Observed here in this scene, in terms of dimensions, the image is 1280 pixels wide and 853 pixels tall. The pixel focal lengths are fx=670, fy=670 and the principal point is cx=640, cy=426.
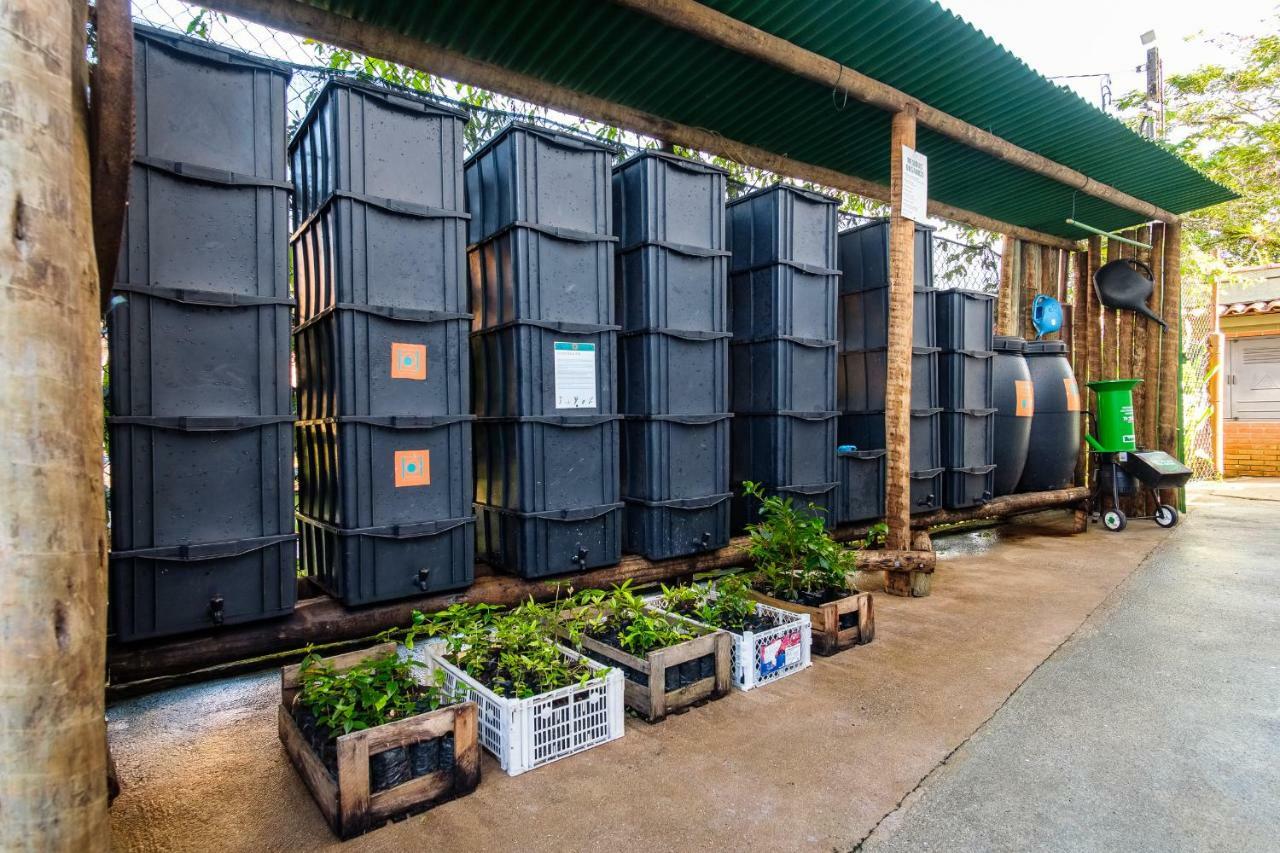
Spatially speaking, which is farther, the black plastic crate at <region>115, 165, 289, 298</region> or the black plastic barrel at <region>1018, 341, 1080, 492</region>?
the black plastic barrel at <region>1018, 341, 1080, 492</region>

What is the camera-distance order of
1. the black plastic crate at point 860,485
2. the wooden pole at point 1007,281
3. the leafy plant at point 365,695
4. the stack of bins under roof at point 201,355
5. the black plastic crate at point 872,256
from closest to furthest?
1. the leafy plant at point 365,695
2. the stack of bins under roof at point 201,355
3. the black plastic crate at point 860,485
4. the black plastic crate at point 872,256
5. the wooden pole at point 1007,281

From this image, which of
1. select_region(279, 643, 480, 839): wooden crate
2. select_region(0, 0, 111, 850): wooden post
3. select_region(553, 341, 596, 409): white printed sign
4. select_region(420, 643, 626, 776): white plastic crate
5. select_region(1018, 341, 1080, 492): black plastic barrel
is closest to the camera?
select_region(0, 0, 111, 850): wooden post

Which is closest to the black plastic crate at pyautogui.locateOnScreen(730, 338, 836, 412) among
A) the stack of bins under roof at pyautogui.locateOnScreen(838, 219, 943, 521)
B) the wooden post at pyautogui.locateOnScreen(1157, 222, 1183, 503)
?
the stack of bins under roof at pyautogui.locateOnScreen(838, 219, 943, 521)

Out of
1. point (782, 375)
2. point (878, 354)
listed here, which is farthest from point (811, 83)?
point (878, 354)

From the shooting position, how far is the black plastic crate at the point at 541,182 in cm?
314

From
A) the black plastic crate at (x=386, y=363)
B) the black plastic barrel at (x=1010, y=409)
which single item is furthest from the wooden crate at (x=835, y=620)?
the black plastic barrel at (x=1010, y=409)

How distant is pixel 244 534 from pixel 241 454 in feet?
0.99

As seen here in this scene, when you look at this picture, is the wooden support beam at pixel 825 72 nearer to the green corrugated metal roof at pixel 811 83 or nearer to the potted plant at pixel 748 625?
the green corrugated metal roof at pixel 811 83

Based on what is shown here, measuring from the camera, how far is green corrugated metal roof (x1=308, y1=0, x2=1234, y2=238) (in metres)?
3.45

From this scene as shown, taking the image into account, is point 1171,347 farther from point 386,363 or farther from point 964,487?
point 386,363

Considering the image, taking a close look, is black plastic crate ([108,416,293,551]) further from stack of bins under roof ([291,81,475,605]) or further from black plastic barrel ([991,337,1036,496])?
black plastic barrel ([991,337,1036,496])

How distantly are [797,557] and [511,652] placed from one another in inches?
69.6

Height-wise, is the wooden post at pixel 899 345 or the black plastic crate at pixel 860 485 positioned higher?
the wooden post at pixel 899 345

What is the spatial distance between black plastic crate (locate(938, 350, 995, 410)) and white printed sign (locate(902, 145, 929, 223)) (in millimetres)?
1556
